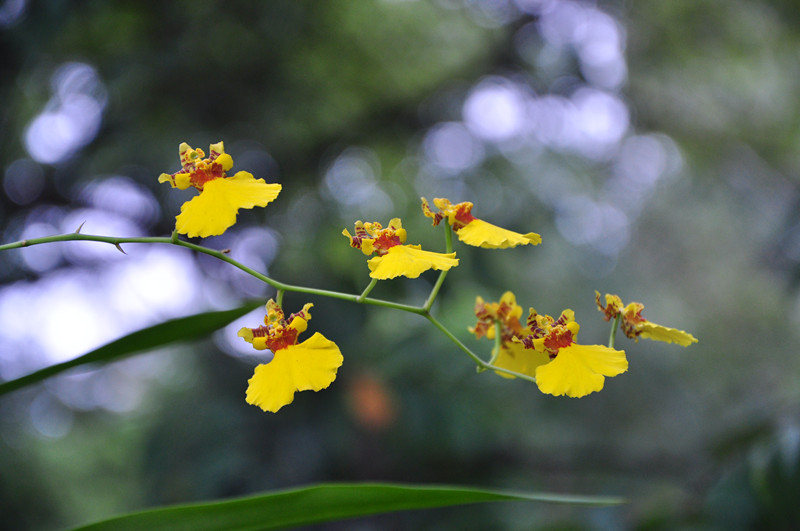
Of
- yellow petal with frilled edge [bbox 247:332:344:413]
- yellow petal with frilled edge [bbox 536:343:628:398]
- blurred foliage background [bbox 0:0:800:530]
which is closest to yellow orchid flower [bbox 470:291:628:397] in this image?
yellow petal with frilled edge [bbox 536:343:628:398]

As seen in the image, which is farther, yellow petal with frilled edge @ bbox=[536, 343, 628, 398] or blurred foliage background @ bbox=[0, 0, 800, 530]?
blurred foliage background @ bbox=[0, 0, 800, 530]

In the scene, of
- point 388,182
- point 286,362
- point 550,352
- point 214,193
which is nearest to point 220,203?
point 214,193

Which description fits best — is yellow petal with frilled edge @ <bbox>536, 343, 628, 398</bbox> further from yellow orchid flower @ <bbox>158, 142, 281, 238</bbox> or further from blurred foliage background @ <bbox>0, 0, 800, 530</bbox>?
blurred foliage background @ <bbox>0, 0, 800, 530</bbox>

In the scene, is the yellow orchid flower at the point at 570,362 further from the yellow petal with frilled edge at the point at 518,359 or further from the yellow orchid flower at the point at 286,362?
the yellow orchid flower at the point at 286,362

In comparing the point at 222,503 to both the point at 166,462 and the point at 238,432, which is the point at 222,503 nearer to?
the point at 238,432

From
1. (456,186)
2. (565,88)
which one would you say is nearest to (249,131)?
(456,186)
